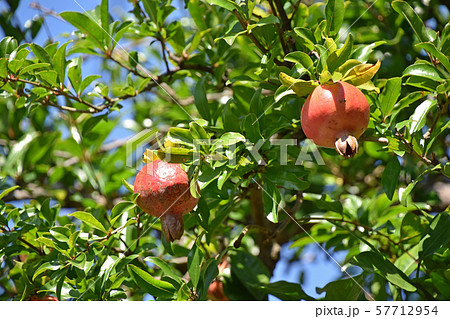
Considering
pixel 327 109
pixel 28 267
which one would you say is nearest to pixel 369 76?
pixel 327 109

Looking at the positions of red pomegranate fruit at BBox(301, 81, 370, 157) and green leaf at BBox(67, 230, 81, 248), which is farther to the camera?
green leaf at BBox(67, 230, 81, 248)

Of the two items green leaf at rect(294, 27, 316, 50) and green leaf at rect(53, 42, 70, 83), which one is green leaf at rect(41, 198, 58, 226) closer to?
green leaf at rect(53, 42, 70, 83)

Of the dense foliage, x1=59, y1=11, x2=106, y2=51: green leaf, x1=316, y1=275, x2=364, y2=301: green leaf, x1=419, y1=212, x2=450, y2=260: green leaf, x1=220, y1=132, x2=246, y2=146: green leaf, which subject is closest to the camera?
x1=220, y1=132, x2=246, y2=146: green leaf

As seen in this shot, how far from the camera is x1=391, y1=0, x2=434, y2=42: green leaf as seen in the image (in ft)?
4.75

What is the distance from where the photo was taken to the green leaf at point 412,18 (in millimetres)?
1449

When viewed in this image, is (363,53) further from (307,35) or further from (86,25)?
(86,25)

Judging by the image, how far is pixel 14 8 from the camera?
2.38 metres

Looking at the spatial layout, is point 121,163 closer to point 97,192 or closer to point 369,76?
point 97,192

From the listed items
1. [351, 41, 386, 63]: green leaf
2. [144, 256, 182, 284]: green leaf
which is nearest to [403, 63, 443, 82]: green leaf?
[351, 41, 386, 63]: green leaf

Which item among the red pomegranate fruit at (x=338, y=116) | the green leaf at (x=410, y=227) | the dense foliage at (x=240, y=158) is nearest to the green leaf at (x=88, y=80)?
the dense foliage at (x=240, y=158)

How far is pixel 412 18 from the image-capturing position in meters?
1.47

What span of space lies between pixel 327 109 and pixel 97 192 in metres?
1.44

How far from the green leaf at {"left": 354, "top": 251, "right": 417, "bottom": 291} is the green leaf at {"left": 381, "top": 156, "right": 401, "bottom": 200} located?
0.18m

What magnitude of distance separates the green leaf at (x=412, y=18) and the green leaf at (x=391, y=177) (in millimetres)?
336
